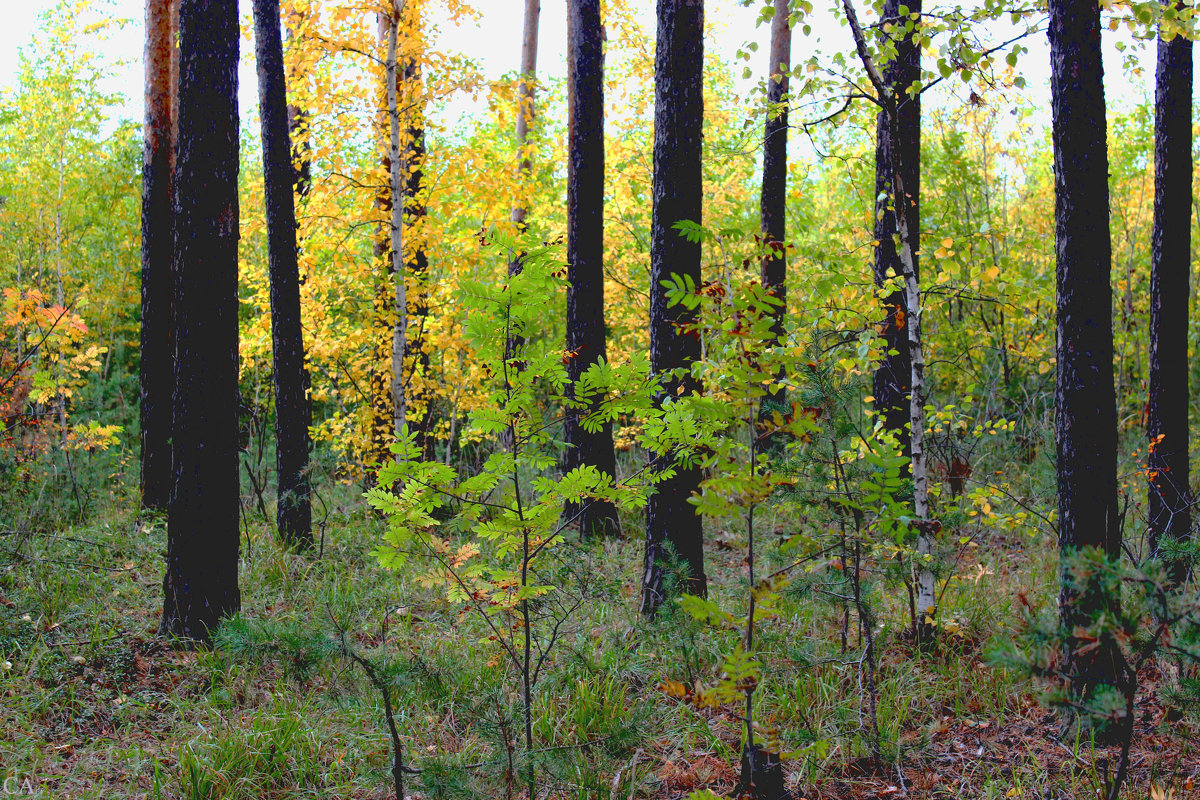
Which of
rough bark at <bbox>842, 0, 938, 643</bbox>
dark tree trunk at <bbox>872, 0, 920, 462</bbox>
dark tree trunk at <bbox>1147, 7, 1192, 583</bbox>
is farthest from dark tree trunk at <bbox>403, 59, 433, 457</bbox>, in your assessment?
dark tree trunk at <bbox>1147, 7, 1192, 583</bbox>

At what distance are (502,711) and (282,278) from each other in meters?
5.49

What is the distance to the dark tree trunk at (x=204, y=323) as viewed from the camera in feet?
15.2

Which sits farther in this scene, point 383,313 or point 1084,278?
point 383,313

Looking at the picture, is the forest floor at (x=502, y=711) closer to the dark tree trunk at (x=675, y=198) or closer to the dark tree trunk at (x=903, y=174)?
the dark tree trunk at (x=675, y=198)

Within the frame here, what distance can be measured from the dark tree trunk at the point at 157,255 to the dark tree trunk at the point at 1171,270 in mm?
8782

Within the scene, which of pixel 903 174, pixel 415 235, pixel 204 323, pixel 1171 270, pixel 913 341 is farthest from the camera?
pixel 415 235

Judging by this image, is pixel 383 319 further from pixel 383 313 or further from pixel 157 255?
pixel 157 255

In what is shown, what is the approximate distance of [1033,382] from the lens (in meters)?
12.7

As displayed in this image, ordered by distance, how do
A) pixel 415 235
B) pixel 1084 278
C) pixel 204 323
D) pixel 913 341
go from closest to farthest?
pixel 1084 278
pixel 913 341
pixel 204 323
pixel 415 235

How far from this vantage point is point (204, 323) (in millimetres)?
4738

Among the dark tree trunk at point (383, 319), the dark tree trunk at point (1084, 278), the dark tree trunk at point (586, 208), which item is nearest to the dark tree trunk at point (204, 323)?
the dark tree trunk at point (383, 319)

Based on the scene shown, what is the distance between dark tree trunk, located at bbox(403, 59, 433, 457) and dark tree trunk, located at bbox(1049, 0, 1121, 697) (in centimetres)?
584

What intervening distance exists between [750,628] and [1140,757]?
220 centimetres

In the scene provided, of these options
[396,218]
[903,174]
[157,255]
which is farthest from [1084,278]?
[157,255]
